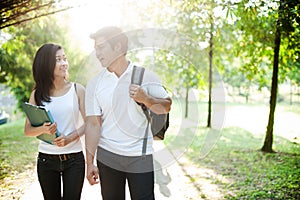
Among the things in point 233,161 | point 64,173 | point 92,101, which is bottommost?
point 233,161

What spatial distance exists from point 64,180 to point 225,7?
1987 millimetres

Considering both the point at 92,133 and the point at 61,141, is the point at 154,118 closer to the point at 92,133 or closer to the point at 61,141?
the point at 92,133

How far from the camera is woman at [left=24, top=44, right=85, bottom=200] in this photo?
2.13 meters

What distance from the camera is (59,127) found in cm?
217

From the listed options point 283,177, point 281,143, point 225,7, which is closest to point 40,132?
point 225,7

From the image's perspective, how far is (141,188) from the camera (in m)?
1.97

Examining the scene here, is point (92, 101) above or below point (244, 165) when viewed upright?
above

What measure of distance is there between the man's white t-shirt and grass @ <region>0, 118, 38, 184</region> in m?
3.25

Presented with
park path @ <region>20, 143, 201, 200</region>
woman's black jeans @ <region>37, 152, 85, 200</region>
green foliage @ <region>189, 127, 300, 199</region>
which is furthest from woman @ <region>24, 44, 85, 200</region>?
green foliage @ <region>189, 127, 300, 199</region>

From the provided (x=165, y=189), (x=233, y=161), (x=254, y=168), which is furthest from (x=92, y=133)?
(x=233, y=161)

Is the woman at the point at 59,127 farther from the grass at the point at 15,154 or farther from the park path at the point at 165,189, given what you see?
the grass at the point at 15,154

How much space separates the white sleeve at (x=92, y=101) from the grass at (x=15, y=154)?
3.18m

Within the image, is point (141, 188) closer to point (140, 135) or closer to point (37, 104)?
point (140, 135)

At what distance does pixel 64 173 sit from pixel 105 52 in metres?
0.76
